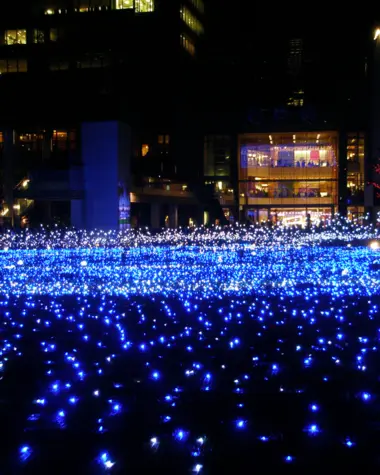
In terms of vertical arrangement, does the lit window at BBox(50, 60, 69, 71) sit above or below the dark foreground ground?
above

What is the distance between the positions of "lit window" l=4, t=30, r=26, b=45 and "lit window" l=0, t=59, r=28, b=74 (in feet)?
5.54

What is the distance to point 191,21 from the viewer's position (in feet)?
235

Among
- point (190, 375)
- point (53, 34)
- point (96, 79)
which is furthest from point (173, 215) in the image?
point (190, 375)

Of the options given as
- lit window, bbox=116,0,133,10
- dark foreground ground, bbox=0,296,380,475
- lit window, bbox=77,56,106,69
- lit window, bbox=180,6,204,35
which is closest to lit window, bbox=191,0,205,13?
lit window, bbox=180,6,204,35

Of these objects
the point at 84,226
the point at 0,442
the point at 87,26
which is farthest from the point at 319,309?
the point at 87,26

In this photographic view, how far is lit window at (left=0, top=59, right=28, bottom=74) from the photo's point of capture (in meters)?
67.2

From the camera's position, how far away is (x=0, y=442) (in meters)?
5.88

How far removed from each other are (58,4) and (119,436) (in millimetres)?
65363

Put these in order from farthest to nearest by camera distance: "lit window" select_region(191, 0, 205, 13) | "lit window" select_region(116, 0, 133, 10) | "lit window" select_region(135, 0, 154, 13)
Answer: "lit window" select_region(191, 0, 205, 13) → "lit window" select_region(135, 0, 154, 13) → "lit window" select_region(116, 0, 133, 10)

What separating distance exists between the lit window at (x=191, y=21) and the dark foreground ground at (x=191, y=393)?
60183mm

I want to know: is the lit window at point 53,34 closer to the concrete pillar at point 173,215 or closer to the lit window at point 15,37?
the lit window at point 15,37

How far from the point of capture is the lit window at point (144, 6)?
6488 cm

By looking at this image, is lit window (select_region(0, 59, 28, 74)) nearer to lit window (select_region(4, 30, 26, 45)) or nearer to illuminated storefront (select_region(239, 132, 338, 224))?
lit window (select_region(4, 30, 26, 45))

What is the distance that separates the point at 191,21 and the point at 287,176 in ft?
64.1
